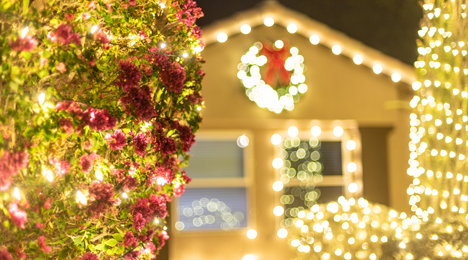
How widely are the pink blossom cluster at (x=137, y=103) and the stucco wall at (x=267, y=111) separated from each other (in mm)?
4605

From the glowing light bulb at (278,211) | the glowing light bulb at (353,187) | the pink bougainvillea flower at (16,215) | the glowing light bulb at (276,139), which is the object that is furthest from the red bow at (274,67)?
the pink bougainvillea flower at (16,215)

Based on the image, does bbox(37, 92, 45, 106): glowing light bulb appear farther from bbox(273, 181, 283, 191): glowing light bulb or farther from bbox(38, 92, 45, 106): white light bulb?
bbox(273, 181, 283, 191): glowing light bulb

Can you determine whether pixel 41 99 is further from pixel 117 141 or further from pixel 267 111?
pixel 267 111

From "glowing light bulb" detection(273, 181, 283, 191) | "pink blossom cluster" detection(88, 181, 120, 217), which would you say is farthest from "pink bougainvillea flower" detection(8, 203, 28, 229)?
"glowing light bulb" detection(273, 181, 283, 191)

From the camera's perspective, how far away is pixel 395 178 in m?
8.12

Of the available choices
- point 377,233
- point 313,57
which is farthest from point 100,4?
point 313,57

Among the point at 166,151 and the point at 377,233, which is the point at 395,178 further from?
the point at 166,151

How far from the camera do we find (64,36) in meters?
2.09

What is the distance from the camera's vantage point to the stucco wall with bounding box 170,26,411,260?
731cm

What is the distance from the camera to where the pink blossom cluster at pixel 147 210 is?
2.68 metres

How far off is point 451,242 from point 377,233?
0.70m

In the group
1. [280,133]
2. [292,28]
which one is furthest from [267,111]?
[292,28]

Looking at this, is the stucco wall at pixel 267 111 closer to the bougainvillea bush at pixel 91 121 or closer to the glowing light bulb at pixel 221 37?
the glowing light bulb at pixel 221 37

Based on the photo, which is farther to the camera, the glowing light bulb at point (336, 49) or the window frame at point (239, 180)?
the window frame at point (239, 180)
